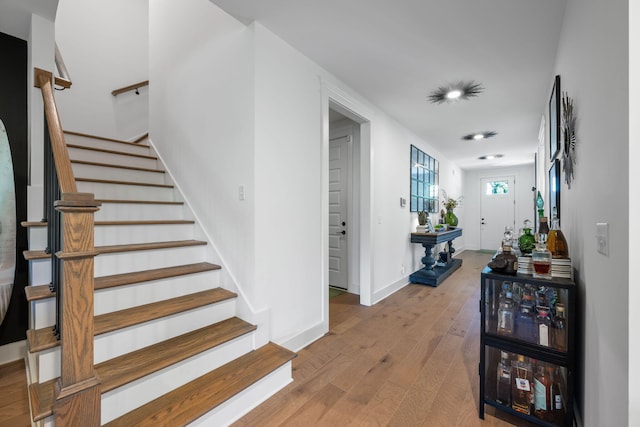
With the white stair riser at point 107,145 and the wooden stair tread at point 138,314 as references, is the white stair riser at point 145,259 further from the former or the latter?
the white stair riser at point 107,145

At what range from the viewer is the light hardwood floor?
158cm

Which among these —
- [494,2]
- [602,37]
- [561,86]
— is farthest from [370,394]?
[494,2]

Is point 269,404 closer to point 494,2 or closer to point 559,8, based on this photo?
point 494,2

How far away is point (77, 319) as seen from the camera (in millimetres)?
1133

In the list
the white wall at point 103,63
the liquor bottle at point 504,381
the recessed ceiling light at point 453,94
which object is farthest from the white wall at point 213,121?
the recessed ceiling light at point 453,94

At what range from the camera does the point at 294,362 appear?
214cm

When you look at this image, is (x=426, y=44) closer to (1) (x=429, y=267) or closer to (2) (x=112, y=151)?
(2) (x=112, y=151)

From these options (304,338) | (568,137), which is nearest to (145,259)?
(304,338)

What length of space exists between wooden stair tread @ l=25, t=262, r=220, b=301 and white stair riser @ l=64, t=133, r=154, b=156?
78.0 inches

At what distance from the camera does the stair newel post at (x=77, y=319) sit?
1117 millimetres

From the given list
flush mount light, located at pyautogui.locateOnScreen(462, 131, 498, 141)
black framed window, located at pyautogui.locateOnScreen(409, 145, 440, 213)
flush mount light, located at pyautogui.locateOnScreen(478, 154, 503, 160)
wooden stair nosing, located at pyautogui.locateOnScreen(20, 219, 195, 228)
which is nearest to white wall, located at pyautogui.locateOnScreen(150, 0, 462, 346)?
wooden stair nosing, located at pyautogui.locateOnScreen(20, 219, 195, 228)

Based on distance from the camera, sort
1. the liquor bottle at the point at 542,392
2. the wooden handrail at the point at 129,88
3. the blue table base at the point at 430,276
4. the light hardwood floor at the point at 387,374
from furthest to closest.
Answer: the blue table base at the point at 430,276, the wooden handrail at the point at 129,88, the light hardwood floor at the point at 387,374, the liquor bottle at the point at 542,392

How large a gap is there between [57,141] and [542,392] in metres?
2.88

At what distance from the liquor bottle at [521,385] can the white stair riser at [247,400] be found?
1359 mm
